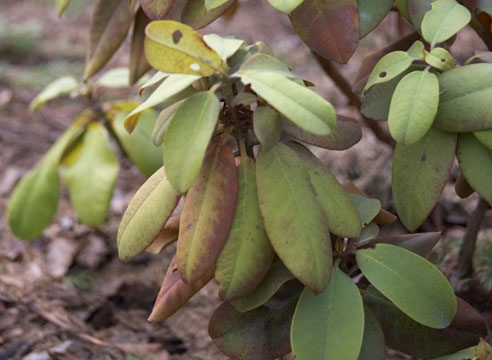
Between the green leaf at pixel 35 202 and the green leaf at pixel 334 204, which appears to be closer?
the green leaf at pixel 334 204

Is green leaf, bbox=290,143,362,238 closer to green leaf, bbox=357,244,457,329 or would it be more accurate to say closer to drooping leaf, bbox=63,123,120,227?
green leaf, bbox=357,244,457,329

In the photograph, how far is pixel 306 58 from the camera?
2.52 m

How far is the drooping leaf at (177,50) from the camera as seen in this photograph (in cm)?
72

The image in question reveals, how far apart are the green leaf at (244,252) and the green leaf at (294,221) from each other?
28 mm

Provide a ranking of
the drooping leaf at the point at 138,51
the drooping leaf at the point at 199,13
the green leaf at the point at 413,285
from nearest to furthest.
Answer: the green leaf at the point at 413,285 < the drooping leaf at the point at 199,13 < the drooping leaf at the point at 138,51

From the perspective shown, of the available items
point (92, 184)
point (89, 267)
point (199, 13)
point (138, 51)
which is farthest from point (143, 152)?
point (199, 13)

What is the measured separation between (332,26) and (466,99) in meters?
0.21

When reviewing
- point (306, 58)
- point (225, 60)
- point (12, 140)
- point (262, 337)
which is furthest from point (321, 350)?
point (306, 58)

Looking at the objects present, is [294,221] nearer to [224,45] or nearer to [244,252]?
[244,252]

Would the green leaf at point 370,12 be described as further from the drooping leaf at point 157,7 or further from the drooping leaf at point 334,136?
the drooping leaf at point 157,7

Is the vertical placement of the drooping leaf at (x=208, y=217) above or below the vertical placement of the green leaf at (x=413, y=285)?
above

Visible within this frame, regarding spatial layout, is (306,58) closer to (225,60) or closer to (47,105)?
(47,105)

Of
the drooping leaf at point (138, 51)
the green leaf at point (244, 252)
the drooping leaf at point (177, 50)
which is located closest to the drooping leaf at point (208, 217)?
the green leaf at point (244, 252)

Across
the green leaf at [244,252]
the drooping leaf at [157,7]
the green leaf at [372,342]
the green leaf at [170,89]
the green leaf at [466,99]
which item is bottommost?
the green leaf at [372,342]
